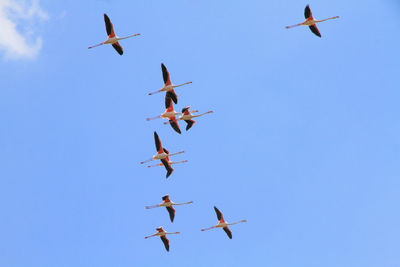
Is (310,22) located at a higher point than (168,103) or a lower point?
higher

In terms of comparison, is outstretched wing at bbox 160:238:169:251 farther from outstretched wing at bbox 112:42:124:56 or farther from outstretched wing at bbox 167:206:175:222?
outstretched wing at bbox 112:42:124:56

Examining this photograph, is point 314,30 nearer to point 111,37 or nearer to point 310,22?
point 310,22

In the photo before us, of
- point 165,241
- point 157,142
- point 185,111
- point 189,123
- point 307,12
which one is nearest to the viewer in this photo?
point 307,12

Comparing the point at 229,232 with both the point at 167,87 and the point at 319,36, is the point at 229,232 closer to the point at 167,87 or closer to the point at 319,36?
the point at 167,87

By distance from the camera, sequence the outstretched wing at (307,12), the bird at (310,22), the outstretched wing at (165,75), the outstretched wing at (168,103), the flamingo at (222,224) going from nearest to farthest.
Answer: the outstretched wing at (307,12)
the bird at (310,22)
the outstretched wing at (165,75)
the outstretched wing at (168,103)
the flamingo at (222,224)

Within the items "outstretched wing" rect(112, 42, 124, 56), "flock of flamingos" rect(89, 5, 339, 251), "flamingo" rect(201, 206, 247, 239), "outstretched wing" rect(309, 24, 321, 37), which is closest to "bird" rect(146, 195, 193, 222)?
"flock of flamingos" rect(89, 5, 339, 251)

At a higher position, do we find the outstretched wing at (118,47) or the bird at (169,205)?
the outstretched wing at (118,47)

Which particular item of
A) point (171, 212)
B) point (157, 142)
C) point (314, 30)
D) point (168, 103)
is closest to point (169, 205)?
point (171, 212)

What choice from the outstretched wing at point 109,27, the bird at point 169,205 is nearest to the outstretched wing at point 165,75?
the outstretched wing at point 109,27

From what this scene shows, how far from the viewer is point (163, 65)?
53.9 metres

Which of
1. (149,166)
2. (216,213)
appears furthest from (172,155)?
(216,213)

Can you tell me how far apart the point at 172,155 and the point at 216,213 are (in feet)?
20.9

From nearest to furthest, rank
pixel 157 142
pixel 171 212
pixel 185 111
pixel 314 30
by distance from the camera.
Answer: pixel 314 30, pixel 157 142, pixel 185 111, pixel 171 212

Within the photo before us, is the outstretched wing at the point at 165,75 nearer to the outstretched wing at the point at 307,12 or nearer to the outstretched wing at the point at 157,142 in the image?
the outstretched wing at the point at 157,142
